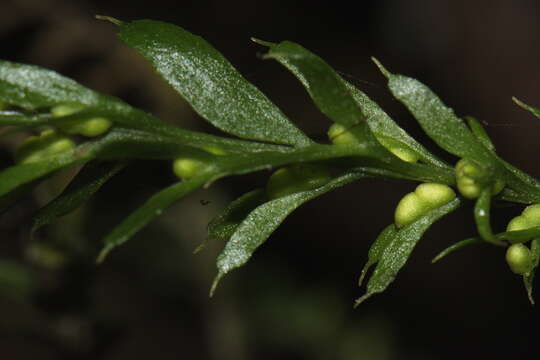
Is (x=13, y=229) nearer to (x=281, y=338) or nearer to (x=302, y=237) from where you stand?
(x=281, y=338)

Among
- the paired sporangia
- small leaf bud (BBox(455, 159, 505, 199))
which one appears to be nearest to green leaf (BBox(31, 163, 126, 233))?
the paired sporangia

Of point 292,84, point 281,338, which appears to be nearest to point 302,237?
point 292,84

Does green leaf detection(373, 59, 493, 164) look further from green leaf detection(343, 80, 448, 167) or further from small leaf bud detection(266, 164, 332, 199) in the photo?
small leaf bud detection(266, 164, 332, 199)

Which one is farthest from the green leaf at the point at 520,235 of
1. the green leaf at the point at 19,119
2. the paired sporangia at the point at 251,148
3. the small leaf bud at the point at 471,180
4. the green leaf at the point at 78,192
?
the green leaf at the point at 19,119

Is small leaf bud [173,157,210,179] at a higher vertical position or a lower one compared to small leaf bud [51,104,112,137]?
lower

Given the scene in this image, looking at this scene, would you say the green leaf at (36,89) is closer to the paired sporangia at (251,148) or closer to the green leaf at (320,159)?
the paired sporangia at (251,148)

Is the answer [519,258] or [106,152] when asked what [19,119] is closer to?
[106,152]

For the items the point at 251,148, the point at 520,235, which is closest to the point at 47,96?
the point at 251,148
